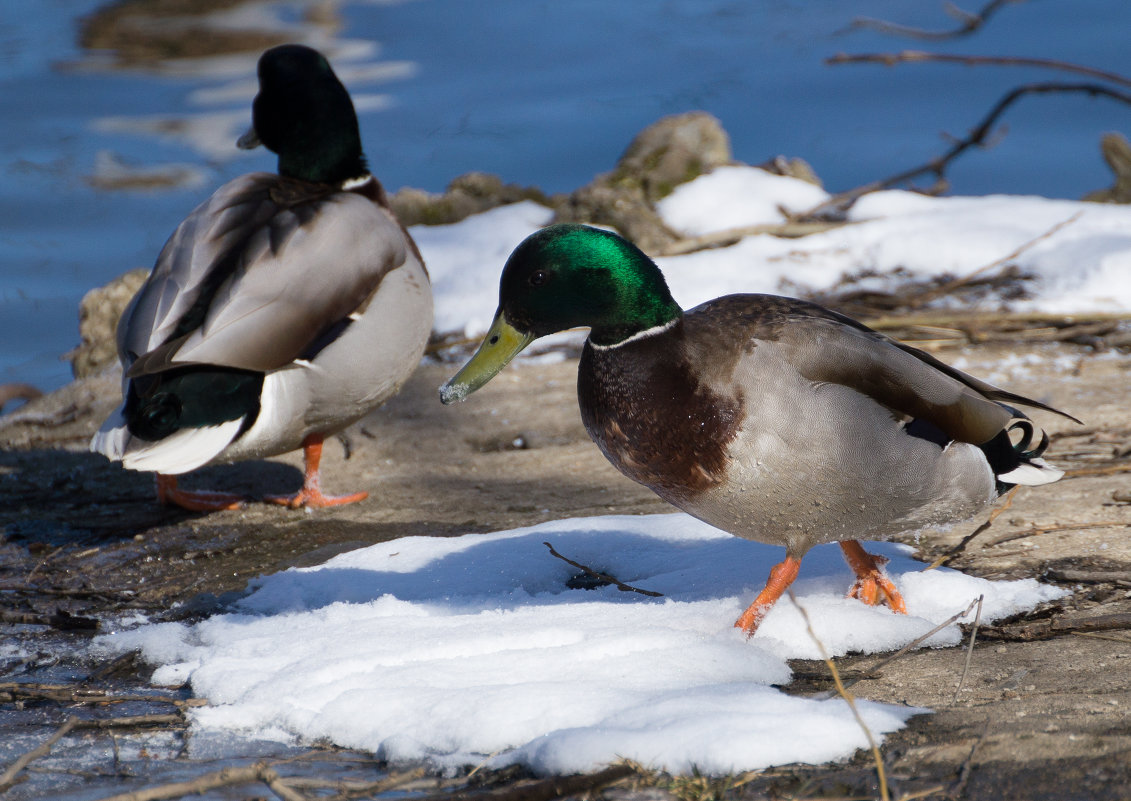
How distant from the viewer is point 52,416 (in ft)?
17.1

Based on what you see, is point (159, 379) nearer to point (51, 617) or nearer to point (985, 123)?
point (51, 617)

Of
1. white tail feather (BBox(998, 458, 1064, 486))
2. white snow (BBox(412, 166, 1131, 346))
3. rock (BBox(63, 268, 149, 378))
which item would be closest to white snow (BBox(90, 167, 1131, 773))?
white tail feather (BBox(998, 458, 1064, 486))

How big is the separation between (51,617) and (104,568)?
1.95 feet

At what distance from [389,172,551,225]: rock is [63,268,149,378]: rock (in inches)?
74.8

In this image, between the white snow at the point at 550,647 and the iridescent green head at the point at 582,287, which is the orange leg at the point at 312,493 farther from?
the iridescent green head at the point at 582,287

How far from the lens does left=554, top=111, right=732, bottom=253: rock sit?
675cm

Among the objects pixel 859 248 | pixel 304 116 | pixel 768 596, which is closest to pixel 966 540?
pixel 768 596

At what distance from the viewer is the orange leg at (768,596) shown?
8.89ft

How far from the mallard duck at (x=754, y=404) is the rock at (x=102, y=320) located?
363 cm

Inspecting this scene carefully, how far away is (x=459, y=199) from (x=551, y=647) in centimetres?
515

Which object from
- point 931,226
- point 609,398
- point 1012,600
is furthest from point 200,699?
point 931,226

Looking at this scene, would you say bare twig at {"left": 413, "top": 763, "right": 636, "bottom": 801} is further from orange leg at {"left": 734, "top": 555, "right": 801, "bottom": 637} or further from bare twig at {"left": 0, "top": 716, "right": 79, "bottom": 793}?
orange leg at {"left": 734, "top": 555, "right": 801, "bottom": 637}

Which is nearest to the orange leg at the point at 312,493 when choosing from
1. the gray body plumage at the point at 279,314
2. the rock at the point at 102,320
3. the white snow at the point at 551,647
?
the gray body plumage at the point at 279,314

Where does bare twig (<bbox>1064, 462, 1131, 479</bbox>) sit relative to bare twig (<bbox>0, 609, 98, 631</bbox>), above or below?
below
